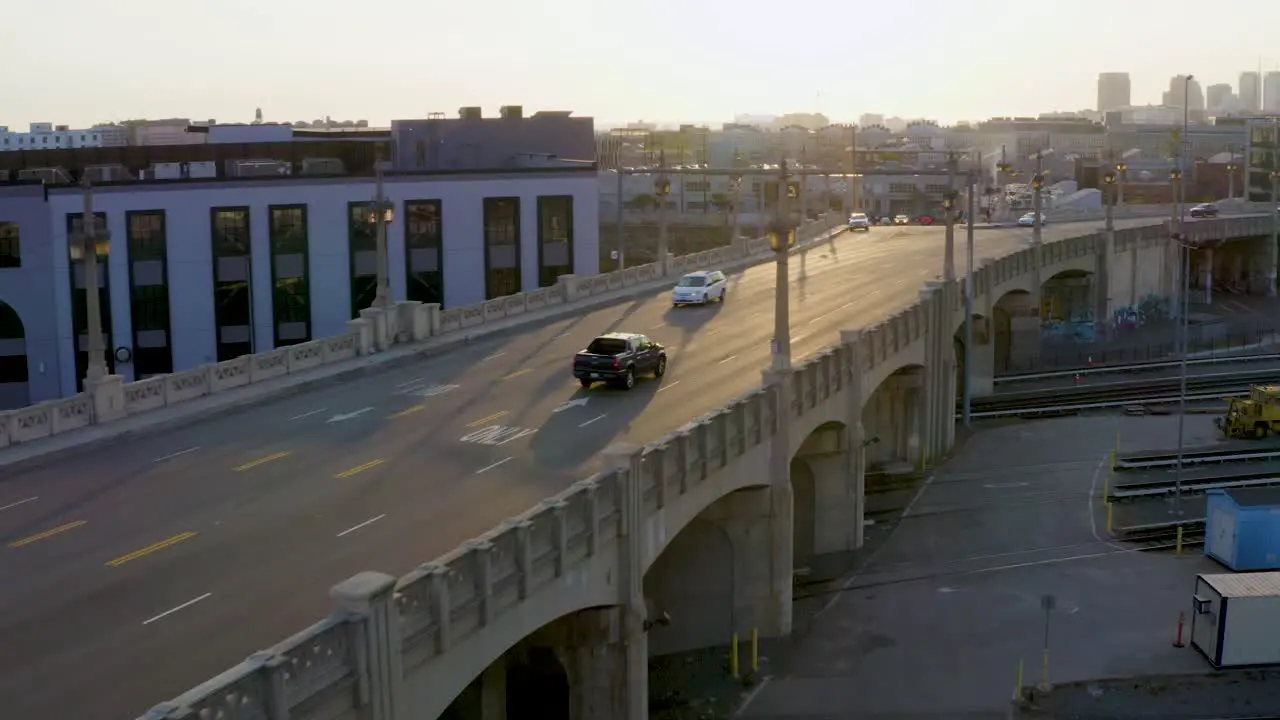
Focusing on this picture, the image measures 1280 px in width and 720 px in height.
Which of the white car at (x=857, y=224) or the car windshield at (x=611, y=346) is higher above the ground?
the white car at (x=857, y=224)

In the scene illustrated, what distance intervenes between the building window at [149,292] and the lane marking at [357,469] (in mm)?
42191

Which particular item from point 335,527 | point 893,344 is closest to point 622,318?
point 893,344

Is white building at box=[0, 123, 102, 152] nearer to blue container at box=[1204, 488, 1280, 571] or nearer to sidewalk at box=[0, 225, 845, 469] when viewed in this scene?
sidewalk at box=[0, 225, 845, 469]

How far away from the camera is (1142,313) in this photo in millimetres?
101188

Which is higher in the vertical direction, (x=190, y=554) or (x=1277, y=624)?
(x=190, y=554)

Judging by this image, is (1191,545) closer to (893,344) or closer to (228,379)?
(893,344)

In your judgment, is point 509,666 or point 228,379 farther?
point 228,379

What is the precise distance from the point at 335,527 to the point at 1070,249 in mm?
75411

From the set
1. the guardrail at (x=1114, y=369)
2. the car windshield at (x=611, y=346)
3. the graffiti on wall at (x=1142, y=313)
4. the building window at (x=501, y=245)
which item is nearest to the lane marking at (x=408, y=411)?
the car windshield at (x=611, y=346)

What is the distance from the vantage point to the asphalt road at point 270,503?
1989 centimetres

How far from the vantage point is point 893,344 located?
52.0m

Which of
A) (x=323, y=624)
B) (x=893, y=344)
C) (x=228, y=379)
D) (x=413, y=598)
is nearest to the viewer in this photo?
(x=323, y=624)

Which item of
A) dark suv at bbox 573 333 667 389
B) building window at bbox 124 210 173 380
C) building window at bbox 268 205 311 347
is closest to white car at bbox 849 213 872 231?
building window at bbox 268 205 311 347

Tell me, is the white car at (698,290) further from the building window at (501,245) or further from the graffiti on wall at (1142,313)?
the graffiti on wall at (1142,313)
